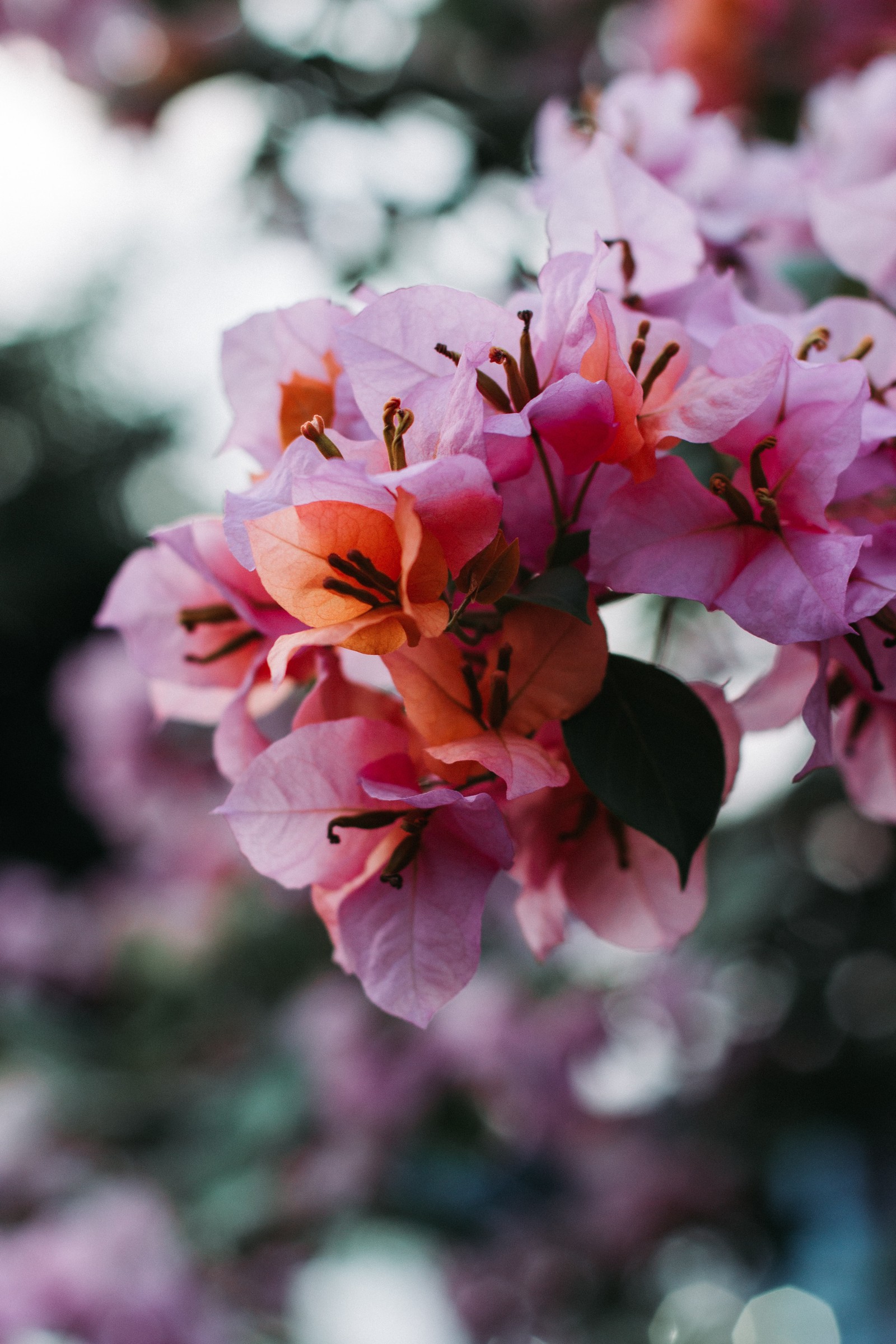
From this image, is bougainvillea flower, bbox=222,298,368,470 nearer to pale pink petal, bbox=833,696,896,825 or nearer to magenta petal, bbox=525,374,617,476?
magenta petal, bbox=525,374,617,476

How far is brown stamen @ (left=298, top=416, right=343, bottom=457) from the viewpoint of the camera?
0.98ft

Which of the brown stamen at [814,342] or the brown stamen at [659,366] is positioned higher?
the brown stamen at [659,366]

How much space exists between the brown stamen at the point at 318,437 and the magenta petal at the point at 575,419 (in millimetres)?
59

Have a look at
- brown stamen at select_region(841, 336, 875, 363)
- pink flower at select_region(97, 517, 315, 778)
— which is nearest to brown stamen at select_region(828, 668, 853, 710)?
brown stamen at select_region(841, 336, 875, 363)

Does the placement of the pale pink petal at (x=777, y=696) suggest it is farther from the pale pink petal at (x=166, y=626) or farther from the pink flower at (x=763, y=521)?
the pale pink petal at (x=166, y=626)

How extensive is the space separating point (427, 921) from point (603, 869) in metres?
0.10

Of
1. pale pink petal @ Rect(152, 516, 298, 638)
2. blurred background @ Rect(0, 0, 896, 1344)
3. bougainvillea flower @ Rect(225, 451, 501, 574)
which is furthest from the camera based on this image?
→ blurred background @ Rect(0, 0, 896, 1344)

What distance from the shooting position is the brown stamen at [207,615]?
401mm

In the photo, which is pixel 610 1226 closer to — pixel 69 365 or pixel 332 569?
pixel 332 569

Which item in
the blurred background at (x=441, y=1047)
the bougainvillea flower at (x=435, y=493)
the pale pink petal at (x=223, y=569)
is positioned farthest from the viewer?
the blurred background at (x=441, y=1047)

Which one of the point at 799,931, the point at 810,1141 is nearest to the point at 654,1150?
the point at 810,1141

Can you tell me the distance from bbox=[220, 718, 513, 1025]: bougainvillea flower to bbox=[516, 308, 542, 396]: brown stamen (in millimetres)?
114

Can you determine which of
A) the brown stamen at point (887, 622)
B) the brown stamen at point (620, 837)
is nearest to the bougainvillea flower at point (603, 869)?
the brown stamen at point (620, 837)

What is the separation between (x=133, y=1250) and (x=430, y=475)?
1.03 meters
